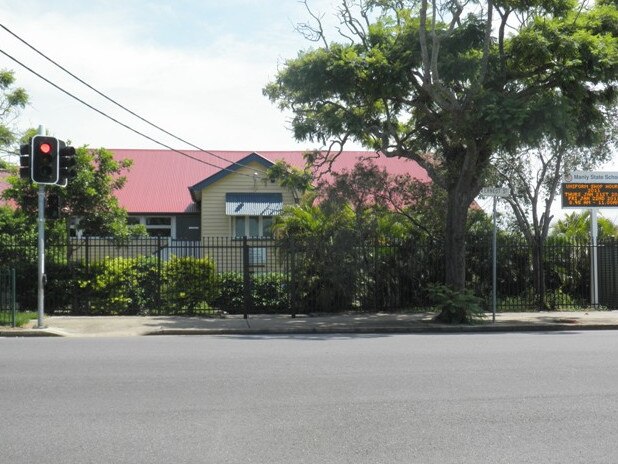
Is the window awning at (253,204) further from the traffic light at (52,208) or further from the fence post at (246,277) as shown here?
the traffic light at (52,208)

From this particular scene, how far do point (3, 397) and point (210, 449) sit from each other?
3224 mm

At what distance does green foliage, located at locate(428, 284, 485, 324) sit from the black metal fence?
3.40 meters

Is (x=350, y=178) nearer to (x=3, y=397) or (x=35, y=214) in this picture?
(x=35, y=214)

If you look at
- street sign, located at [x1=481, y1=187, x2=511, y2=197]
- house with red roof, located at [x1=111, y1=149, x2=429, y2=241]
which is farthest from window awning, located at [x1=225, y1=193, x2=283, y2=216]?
street sign, located at [x1=481, y1=187, x2=511, y2=197]

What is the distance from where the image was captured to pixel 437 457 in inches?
229

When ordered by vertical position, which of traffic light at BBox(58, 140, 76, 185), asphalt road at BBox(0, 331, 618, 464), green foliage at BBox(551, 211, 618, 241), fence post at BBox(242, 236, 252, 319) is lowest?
asphalt road at BBox(0, 331, 618, 464)

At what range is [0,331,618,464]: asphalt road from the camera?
600 centimetres

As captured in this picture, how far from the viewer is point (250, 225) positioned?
109 ft

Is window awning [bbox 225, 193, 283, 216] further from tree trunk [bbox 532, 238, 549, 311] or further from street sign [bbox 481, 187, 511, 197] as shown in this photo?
street sign [bbox 481, 187, 511, 197]

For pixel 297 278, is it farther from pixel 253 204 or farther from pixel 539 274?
pixel 253 204

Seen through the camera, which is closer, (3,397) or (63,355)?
(3,397)

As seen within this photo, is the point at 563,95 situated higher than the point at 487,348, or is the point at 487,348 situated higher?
the point at 563,95

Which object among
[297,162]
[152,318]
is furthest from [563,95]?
[297,162]

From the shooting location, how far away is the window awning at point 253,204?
106 feet
